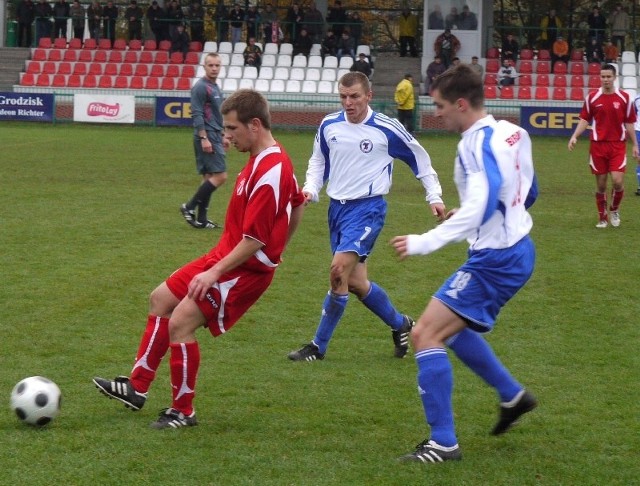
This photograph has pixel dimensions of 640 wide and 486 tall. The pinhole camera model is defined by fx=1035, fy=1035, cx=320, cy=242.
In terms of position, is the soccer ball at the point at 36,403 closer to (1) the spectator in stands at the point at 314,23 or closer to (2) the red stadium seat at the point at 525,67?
(2) the red stadium seat at the point at 525,67

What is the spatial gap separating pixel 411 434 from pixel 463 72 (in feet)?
6.08

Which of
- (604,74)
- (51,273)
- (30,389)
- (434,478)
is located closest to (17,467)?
(30,389)

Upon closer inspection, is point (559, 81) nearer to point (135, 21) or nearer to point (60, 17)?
point (135, 21)

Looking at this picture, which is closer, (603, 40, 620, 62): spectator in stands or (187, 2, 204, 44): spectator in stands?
(603, 40, 620, 62): spectator in stands

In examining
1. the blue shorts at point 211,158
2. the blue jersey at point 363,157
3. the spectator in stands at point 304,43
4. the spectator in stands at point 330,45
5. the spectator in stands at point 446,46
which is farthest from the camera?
the spectator in stands at point 304,43

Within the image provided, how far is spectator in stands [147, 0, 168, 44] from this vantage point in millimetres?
33844

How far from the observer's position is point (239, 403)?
5.79m

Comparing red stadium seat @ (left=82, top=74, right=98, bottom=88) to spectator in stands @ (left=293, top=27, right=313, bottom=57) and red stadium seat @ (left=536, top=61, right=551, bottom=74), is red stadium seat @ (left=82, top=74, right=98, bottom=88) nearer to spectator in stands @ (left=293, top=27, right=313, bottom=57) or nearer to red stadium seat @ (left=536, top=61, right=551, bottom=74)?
spectator in stands @ (left=293, top=27, right=313, bottom=57)

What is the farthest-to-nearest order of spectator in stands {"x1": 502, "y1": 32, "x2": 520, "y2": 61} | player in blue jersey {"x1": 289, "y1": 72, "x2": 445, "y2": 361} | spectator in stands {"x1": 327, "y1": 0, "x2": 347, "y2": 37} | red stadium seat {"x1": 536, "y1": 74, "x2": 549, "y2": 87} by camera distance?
1. spectator in stands {"x1": 327, "y1": 0, "x2": 347, "y2": 37}
2. spectator in stands {"x1": 502, "y1": 32, "x2": 520, "y2": 61}
3. red stadium seat {"x1": 536, "y1": 74, "x2": 549, "y2": 87}
4. player in blue jersey {"x1": 289, "y1": 72, "x2": 445, "y2": 361}

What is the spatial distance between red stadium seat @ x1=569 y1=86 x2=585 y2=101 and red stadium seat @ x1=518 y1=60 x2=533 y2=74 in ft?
5.55

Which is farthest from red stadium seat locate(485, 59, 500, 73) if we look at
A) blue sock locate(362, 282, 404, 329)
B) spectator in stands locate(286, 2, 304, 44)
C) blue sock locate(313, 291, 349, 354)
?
blue sock locate(313, 291, 349, 354)

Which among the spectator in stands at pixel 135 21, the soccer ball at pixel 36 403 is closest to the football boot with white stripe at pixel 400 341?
the soccer ball at pixel 36 403

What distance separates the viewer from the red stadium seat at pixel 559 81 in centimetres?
3119

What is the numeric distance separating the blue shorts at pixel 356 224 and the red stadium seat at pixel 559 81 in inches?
1003
